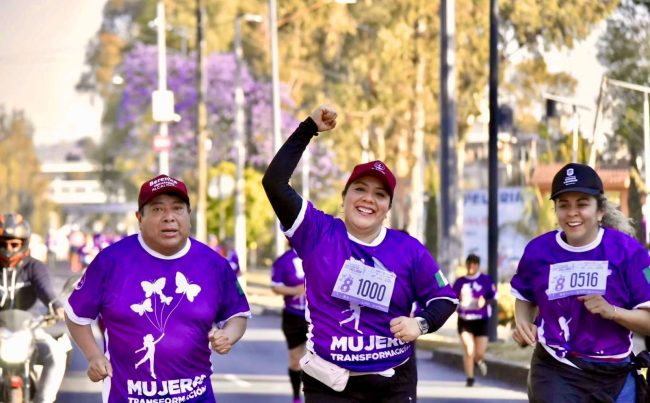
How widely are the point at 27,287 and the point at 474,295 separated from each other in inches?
326

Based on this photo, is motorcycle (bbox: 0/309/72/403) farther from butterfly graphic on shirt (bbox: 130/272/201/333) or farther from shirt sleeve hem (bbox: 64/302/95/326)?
butterfly graphic on shirt (bbox: 130/272/201/333)

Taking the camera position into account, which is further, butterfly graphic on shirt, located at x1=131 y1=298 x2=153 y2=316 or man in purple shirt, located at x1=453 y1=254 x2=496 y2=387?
man in purple shirt, located at x1=453 y1=254 x2=496 y2=387

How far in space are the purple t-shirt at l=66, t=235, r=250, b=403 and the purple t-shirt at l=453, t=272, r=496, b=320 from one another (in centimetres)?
1174

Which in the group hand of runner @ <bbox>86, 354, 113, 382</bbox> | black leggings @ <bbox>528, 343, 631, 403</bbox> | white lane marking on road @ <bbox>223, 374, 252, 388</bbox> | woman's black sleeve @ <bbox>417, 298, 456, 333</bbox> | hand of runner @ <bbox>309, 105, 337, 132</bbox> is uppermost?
hand of runner @ <bbox>309, 105, 337, 132</bbox>

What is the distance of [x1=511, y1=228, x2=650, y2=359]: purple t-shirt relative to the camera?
26.2ft

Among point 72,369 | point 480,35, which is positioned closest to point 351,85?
point 480,35

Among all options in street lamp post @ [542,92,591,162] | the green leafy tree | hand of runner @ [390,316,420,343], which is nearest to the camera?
hand of runner @ [390,316,420,343]

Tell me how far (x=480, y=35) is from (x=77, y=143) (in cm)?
7471

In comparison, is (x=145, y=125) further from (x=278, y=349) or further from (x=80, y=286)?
(x=80, y=286)

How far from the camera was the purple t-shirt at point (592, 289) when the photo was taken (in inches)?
314


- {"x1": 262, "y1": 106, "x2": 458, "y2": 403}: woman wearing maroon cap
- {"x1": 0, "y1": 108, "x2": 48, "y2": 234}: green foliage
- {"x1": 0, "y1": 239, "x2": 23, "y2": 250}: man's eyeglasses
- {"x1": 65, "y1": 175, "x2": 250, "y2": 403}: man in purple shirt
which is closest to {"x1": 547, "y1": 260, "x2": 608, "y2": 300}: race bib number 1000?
{"x1": 262, "y1": 106, "x2": 458, "y2": 403}: woman wearing maroon cap

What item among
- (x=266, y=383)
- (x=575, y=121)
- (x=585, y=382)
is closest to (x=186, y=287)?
(x=585, y=382)

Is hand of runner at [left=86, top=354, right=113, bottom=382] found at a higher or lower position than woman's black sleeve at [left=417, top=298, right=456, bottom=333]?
lower

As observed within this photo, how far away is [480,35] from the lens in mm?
40719
